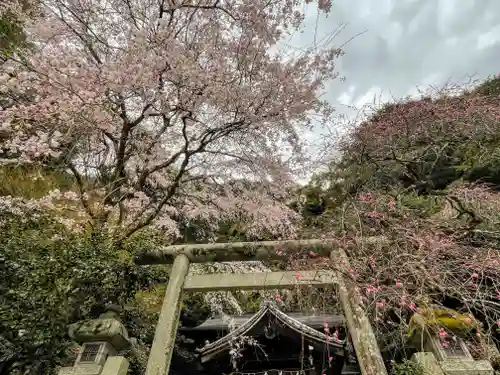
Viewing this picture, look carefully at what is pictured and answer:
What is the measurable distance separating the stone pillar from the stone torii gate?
1.43 ft

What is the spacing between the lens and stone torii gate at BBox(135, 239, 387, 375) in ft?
10.5

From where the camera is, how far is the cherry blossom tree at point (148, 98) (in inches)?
182

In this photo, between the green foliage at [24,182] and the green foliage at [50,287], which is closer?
the green foliage at [50,287]

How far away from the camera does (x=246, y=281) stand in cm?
390

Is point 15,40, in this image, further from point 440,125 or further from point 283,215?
point 440,125

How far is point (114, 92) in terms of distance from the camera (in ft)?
16.0

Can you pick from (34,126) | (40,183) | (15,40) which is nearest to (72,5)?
(34,126)

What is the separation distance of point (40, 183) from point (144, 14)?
526 centimetres

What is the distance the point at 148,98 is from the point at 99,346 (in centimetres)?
329

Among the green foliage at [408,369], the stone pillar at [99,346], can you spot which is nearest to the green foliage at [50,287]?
the stone pillar at [99,346]

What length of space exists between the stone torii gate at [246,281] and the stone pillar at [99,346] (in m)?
0.43

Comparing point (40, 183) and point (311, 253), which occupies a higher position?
point (40, 183)

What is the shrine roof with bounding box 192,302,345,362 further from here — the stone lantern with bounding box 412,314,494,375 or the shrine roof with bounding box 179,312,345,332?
the stone lantern with bounding box 412,314,494,375

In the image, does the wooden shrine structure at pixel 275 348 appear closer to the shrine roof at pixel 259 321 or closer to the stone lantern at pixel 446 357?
the shrine roof at pixel 259 321
